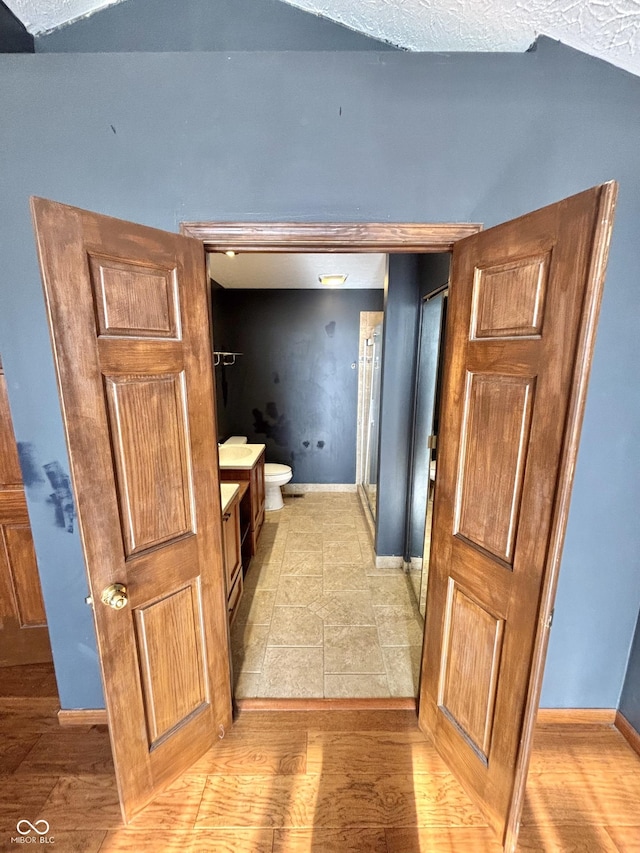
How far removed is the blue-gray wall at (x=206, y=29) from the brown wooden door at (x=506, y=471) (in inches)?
37.6

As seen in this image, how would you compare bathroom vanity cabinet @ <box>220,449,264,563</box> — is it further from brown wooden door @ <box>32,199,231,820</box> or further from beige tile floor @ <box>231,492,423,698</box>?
brown wooden door @ <box>32,199,231,820</box>

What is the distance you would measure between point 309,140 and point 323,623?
8.09 ft

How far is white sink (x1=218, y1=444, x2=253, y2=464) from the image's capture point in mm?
2921

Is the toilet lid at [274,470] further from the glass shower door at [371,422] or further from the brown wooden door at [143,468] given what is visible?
the brown wooden door at [143,468]

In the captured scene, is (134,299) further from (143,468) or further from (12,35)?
(12,35)

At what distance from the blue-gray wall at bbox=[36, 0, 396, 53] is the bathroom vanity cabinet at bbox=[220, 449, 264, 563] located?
7.21 ft

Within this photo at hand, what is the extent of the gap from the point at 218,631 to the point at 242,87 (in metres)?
2.03

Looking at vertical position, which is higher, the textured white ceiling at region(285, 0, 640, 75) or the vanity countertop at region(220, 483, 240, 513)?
the textured white ceiling at region(285, 0, 640, 75)

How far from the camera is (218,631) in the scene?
1.49 m

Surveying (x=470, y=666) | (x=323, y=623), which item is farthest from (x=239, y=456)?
(x=470, y=666)

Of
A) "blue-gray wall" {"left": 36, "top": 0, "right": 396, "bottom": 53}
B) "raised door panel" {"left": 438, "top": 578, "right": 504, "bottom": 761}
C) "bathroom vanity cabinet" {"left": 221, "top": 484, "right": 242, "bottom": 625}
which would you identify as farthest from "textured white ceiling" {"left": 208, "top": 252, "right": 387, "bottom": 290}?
"raised door panel" {"left": 438, "top": 578, "right": 504, "bottom": 761}

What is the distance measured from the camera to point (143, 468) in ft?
3.83

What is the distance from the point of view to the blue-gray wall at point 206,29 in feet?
4.22

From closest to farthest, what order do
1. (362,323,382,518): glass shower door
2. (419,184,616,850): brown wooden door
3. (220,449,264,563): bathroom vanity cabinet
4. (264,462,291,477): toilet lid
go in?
(419,184,616,850): brown wooden door
(220,449,264,563): bathroom vanity cabinet
(264,462,291,477): toilet lid
(362,323,382,518): glass shower door
